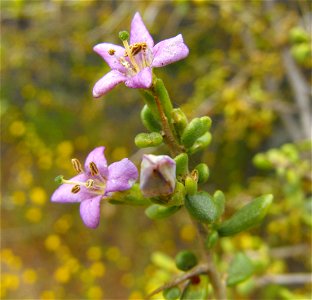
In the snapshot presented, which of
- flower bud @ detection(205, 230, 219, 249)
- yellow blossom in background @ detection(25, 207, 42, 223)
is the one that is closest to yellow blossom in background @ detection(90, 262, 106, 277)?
yellow blossom in background @ detection(25, 207, 42, 223)

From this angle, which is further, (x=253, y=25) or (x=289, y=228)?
(x=289, y=228)

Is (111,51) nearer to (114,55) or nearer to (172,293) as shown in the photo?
(114,55)

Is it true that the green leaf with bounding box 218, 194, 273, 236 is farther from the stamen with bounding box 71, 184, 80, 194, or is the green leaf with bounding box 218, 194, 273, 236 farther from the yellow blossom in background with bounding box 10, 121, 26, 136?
the yellow blossom in background with bounding box 10, 121, 26, 136

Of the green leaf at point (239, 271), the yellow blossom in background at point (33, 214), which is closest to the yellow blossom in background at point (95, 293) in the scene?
the yellow blossom in background at point (33, 214)

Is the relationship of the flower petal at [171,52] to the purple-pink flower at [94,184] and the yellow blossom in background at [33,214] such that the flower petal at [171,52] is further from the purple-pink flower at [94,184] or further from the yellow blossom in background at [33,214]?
the yellow blossom in background at [33,214]

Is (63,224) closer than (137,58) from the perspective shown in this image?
No

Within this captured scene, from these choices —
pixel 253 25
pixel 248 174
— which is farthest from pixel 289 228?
pixel 253 25

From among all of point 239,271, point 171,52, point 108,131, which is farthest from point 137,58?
point 108,131

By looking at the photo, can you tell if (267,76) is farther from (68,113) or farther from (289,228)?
(68,113)
